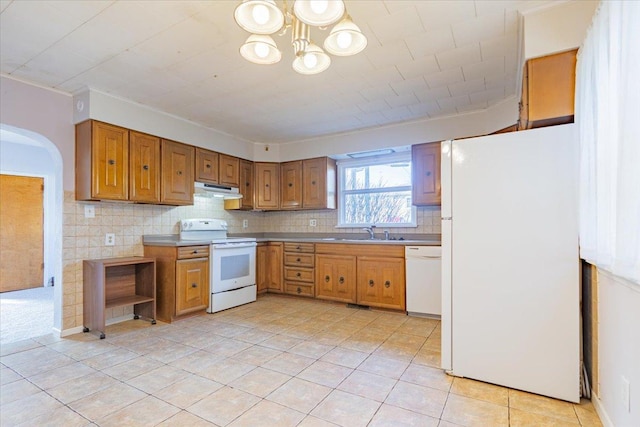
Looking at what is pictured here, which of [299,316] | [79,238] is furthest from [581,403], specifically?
[79,238]

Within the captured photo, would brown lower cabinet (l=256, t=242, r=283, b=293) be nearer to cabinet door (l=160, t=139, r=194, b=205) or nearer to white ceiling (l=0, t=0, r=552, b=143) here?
cabinet door (l=160, t=139, r=194, b=205)

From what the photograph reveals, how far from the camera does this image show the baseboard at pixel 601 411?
1.66m

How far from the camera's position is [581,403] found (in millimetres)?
1935

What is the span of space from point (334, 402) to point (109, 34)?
2868mm

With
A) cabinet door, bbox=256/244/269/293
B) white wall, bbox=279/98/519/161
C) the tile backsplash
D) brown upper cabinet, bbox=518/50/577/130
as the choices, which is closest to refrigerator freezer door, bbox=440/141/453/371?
brown upper cabinet, bbox=518/50/577/130

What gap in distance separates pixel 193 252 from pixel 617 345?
3.59m

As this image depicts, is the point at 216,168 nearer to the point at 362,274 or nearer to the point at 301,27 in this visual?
the point at 362,274

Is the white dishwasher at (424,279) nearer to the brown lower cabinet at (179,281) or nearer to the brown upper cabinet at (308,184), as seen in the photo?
the brown upper cabinet at (308,184)

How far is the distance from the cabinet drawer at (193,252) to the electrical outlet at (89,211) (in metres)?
0.93

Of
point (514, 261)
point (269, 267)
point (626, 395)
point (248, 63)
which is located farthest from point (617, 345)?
point (269, 267)

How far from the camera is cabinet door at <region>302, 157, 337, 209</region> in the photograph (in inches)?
192

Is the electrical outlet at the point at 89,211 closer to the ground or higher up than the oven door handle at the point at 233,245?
higher up

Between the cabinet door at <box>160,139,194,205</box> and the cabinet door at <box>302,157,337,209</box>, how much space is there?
5.47ft

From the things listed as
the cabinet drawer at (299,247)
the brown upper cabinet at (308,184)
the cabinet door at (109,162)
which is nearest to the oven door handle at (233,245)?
the cabinet drawer at (299,247)
